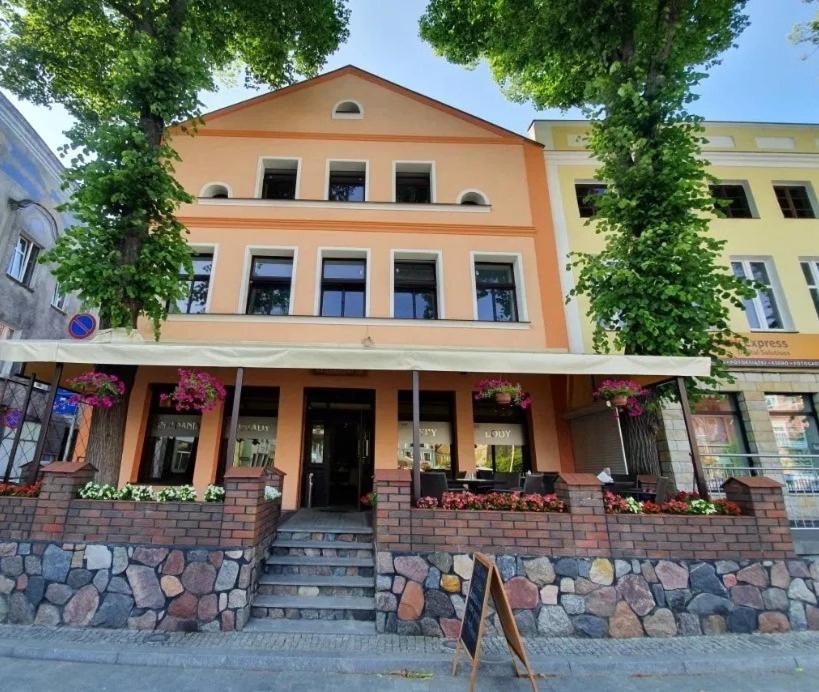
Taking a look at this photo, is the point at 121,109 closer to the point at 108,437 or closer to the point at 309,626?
the point at 108,437

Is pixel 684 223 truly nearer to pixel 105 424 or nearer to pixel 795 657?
pixel 795 657

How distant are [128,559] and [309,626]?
217 centimetres

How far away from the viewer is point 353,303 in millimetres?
9391

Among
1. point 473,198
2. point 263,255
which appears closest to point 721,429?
point 473,198

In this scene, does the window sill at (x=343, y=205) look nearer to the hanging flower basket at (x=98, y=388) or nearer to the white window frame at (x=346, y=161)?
the white window frame at (x=346, y=161)

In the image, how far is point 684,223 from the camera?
22.0ft

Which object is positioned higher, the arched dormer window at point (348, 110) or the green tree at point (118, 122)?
the arched dormer window at point (348, 110)

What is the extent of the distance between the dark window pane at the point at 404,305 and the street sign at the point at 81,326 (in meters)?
5.60

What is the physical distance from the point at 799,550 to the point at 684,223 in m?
4.88

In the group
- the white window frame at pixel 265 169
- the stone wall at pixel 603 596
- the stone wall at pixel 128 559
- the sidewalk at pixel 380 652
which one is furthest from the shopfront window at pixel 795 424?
the white window frame at pixel 265 169

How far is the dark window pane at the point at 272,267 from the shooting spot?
31.3 feet

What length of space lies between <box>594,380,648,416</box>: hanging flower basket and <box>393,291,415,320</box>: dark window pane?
445cm

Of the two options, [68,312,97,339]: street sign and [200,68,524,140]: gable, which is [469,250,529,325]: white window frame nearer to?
[200,68,524,140]: gable

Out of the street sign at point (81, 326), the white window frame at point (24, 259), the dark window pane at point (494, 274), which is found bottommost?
the street sign at point (81, 326)
